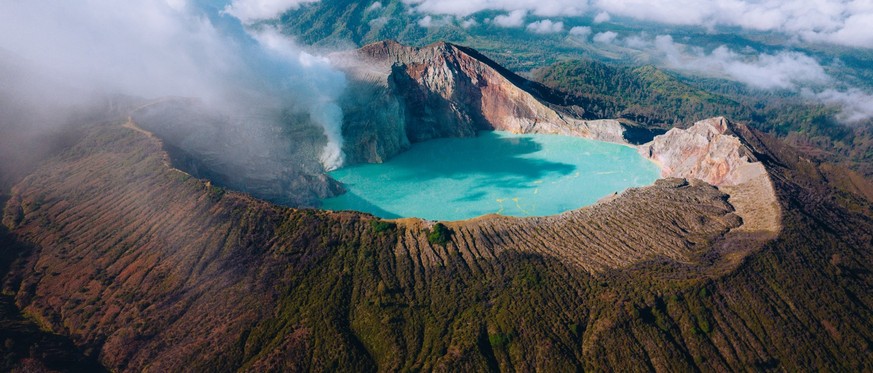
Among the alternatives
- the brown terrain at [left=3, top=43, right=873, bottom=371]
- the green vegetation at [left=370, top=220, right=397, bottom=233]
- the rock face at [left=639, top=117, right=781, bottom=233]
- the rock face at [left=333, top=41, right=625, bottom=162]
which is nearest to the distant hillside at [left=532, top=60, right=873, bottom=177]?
the rock face at [left=333, top=41, right=625, bottom=162]

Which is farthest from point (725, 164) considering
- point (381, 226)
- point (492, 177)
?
point (381, 226)

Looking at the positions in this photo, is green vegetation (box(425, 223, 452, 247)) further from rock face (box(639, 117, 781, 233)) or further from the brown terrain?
rock face (box(639, 117, 781, 233))

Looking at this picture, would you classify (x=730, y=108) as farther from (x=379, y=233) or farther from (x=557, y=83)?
(x=379, y=233)

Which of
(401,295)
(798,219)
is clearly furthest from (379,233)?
(798,219)

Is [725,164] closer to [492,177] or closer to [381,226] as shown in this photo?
[492,177]

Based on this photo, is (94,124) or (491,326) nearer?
(491,326)


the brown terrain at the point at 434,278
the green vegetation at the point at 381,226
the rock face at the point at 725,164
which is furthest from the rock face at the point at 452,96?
the green vegetation at the point at 381,226

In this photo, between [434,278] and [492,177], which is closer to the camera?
[434,278]
